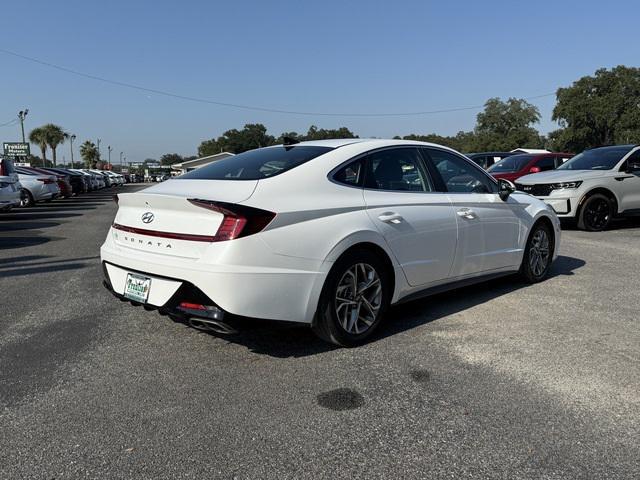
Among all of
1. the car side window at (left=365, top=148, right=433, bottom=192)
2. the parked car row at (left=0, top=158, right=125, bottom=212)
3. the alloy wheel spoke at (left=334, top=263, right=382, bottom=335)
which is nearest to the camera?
the alloy wheel spoke at (left=334, top=263, right=382, bottom=335)

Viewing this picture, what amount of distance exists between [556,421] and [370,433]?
103 cm

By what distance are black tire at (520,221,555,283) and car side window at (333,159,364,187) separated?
257 cm

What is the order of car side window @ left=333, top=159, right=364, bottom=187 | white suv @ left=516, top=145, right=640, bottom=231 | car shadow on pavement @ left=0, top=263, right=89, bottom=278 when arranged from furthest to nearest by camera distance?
white suv @ left=516, top=145, right=640, bottom=231 → car shadow on pavement @ left=0, top=263, right=89, bottom=278 → car side window @ left=333, top=159, right=364, bottom=187

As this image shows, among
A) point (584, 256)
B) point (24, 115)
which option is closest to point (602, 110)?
point (584, 256)

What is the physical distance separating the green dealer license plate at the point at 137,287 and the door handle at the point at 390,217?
1.76m

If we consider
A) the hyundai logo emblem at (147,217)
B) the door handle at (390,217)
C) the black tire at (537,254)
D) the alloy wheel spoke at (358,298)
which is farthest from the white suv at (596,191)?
the hyundai logo emblem at (147,217)

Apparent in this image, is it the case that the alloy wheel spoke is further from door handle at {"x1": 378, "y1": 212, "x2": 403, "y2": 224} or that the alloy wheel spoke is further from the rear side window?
the rear side window

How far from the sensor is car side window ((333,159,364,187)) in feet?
13.0

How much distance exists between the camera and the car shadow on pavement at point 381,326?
3.54 m

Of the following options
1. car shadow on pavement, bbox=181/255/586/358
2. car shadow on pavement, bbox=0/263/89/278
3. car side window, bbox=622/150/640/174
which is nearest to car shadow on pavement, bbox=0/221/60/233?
car shadow on pavement, bbox=0/263/89/278

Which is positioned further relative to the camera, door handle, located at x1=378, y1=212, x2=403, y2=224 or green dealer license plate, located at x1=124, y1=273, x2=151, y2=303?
door handle, located at x1=378, y1=212, x2=403, y2=224

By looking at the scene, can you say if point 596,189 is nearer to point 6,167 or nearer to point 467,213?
point 467,213

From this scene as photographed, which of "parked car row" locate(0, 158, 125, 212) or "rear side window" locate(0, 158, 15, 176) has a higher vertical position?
"rear side window" locate(0, 158, 15, 176)

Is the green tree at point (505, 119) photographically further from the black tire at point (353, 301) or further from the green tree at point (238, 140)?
the black tire at point (353, 301)
